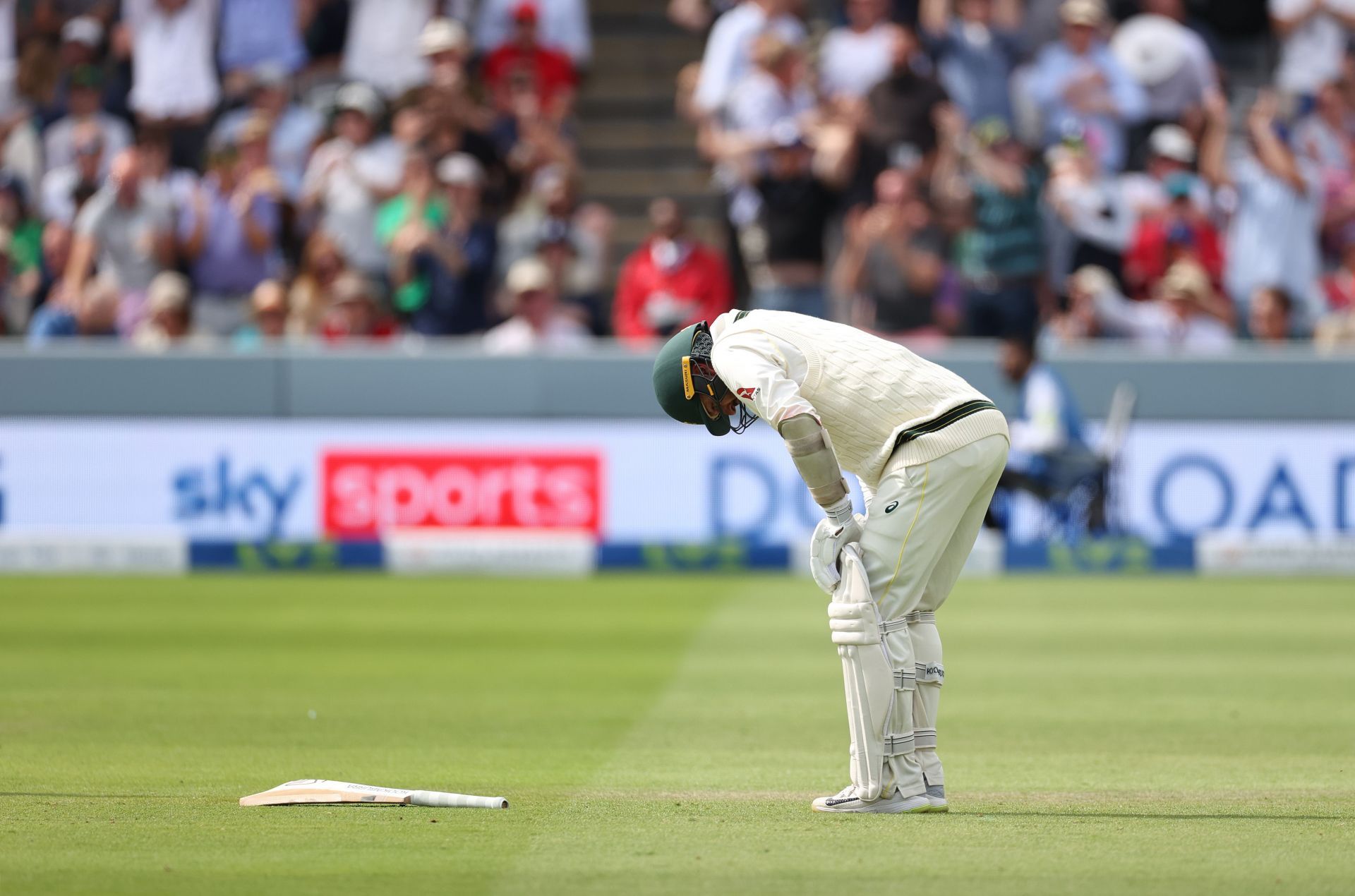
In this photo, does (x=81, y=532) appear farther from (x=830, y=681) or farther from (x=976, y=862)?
(x=976, y=862)

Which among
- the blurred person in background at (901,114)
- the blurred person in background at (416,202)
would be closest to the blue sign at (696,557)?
the blurred person in background at (416,202)

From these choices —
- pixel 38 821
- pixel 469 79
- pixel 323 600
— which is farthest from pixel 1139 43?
pixel 38 821

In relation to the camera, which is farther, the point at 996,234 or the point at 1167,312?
the point at 1167,312

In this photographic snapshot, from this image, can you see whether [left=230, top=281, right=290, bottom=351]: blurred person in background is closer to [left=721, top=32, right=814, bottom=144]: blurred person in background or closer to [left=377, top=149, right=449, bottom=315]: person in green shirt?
[left=377, top=149, right=449, bottom=315]: person in green shirt

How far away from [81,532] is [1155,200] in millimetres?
8873

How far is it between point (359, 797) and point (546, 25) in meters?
12.4

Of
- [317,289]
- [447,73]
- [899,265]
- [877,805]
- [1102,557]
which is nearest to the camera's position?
[877,805]

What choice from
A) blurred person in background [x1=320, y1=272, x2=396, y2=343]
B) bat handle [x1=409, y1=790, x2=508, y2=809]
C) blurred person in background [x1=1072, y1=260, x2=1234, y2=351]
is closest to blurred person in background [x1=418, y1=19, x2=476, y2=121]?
blurred person in background [x1=320, y1=272, x2=396, y2=343]

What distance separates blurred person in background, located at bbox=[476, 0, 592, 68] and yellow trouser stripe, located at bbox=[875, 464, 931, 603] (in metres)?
12.2

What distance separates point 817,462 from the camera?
6219 mm

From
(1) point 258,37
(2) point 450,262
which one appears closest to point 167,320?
(2) point 450,262

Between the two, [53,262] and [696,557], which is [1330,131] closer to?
[696,557]

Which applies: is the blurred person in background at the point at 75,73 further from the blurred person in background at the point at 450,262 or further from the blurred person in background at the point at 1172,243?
the blurred person in background at the point at 1172,243

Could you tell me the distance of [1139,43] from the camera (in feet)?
56.8
